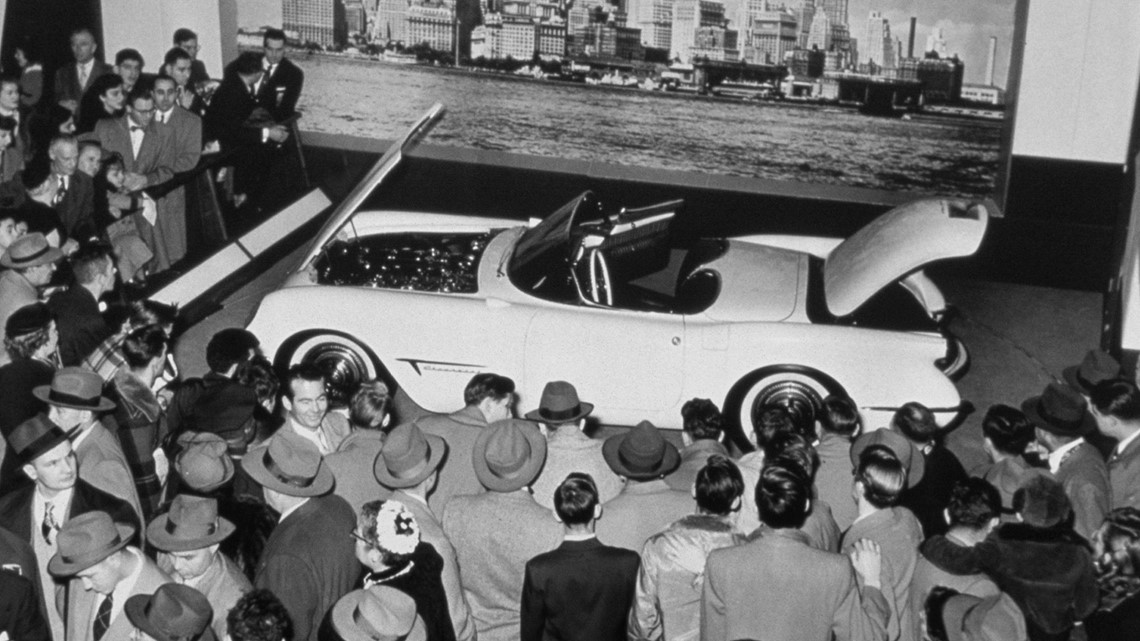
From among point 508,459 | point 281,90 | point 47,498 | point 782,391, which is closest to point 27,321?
point 47,498

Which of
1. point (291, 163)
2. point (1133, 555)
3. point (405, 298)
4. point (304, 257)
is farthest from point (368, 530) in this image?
point (291, 163)

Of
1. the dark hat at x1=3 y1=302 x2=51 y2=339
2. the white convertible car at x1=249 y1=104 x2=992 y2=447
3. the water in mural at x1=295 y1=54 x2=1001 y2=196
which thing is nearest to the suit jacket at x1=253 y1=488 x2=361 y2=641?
the dark hat at x1=3 y1=302 x2=51 y2=339

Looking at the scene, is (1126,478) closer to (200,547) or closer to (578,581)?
(578,581)

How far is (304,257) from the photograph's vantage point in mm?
8555

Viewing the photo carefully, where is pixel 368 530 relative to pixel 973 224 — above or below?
below

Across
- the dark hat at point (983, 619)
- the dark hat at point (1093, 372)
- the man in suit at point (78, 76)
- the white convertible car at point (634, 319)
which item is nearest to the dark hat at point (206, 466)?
the white convertible car at point (634, 319)

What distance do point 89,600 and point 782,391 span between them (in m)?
4.49

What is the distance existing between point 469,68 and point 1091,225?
6.53 m

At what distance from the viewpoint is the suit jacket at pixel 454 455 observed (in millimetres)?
5953

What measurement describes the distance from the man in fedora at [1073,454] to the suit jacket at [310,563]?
309 centimetres

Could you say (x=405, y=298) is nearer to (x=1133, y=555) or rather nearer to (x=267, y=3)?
(x=1133, y=555)

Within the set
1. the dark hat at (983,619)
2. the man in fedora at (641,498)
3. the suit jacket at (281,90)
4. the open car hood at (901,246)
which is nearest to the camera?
Answer: the dark hat at (983,619)

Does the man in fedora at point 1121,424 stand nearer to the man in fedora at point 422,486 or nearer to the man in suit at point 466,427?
the man in suit at point 466,427

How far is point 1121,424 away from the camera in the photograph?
20.1 feet
